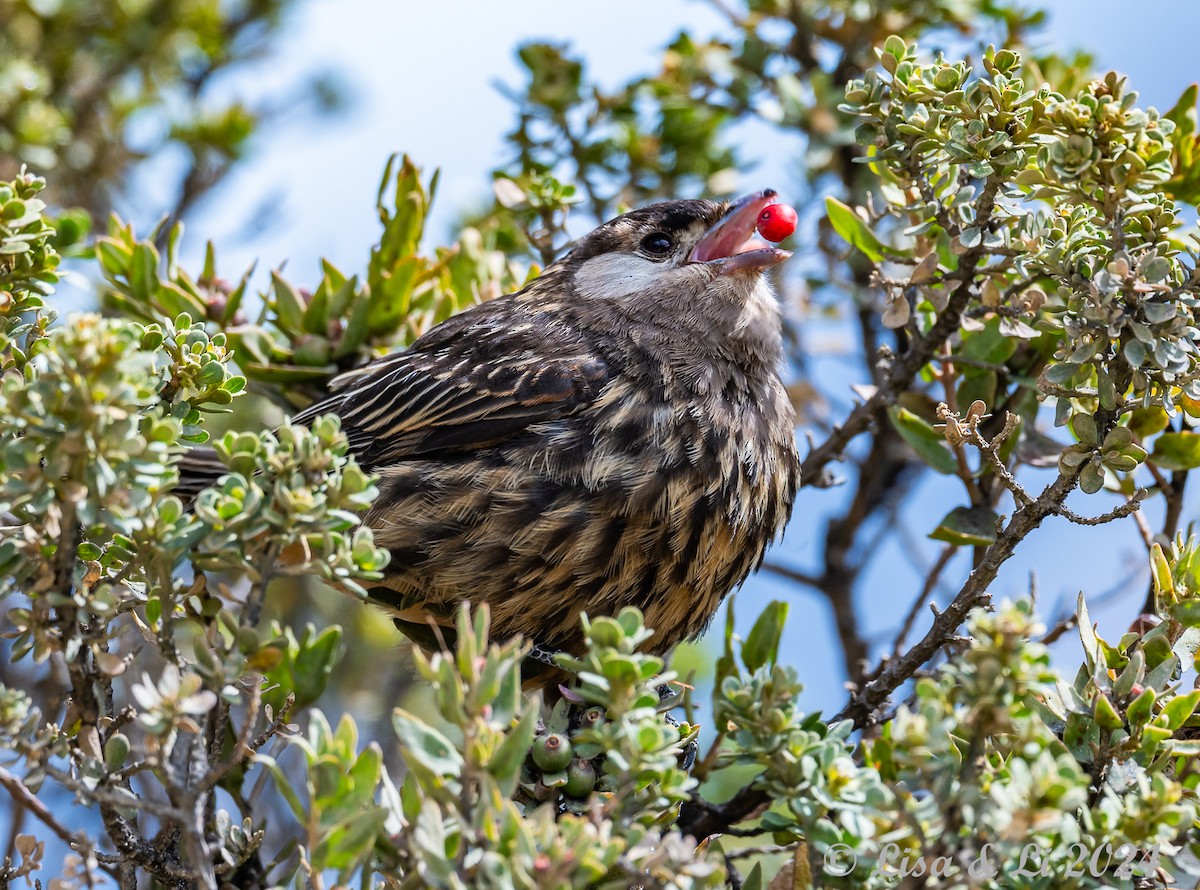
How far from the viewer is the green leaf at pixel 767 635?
2.89m

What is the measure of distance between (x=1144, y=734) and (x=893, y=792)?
22.7 inches

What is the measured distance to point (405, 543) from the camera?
10.8ft

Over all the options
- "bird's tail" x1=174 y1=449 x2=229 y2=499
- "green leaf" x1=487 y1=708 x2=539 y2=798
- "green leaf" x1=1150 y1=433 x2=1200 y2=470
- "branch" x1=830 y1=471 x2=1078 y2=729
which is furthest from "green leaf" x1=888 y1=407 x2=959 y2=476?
"bird's tail" x1=174 y1=449 x2=229 y2=499

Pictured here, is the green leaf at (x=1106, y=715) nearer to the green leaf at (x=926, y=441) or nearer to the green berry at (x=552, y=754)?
the green berry at (x=552, y=754)

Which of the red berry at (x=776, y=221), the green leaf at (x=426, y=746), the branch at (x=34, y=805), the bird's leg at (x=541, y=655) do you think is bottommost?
the branch at (x=34, y=805)

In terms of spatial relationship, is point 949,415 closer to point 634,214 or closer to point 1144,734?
point 1144,734

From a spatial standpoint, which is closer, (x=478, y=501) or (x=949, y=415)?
(x=949, y=415)

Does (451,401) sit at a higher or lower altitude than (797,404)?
lower

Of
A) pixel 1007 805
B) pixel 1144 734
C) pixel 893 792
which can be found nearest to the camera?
pixel 1007 805

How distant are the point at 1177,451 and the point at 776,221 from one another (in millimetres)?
1352

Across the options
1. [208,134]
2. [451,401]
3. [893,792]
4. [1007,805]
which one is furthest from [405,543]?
[208,134]

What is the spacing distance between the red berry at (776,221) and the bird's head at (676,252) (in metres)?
0.02

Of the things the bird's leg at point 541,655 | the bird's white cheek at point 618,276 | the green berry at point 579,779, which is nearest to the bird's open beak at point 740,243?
the bird's white cheek at point 618,276

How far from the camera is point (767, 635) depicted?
289cm
